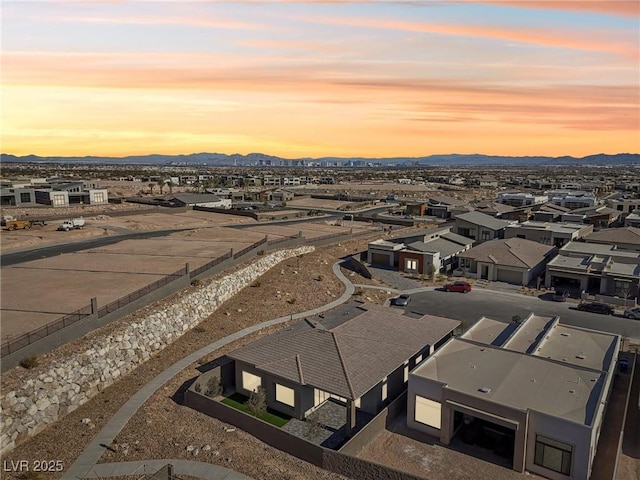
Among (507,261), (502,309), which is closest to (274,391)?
(502,309)

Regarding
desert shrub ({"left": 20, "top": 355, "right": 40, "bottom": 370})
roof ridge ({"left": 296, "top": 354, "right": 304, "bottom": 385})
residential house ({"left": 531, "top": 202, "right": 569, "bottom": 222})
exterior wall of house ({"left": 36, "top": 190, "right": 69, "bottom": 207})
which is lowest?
roof ridge ({"left": 296, "top": 354, "right": 304, "bottom": 385})

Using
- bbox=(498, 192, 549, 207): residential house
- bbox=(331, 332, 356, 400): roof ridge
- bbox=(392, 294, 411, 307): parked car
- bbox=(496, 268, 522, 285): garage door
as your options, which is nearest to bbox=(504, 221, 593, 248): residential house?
bbox=(496, 268, 522, 285): garage door

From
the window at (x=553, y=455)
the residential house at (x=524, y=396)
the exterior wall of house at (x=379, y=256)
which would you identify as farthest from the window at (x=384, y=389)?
the exterior wall of house at (x=379, y=256)

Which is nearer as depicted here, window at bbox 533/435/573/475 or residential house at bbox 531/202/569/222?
window at bbox 533/435/573/475

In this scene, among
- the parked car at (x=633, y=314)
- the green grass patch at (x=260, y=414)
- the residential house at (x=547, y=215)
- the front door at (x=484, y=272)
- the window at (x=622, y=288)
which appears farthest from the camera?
the residential house at (x=547, y=215)

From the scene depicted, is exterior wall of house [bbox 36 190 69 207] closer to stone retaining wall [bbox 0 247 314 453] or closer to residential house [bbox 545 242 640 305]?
stone retaining wall [bbox 0 247 314 453]

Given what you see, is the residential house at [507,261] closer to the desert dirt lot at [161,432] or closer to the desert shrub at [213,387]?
the desert dirt lot at [161,432]
